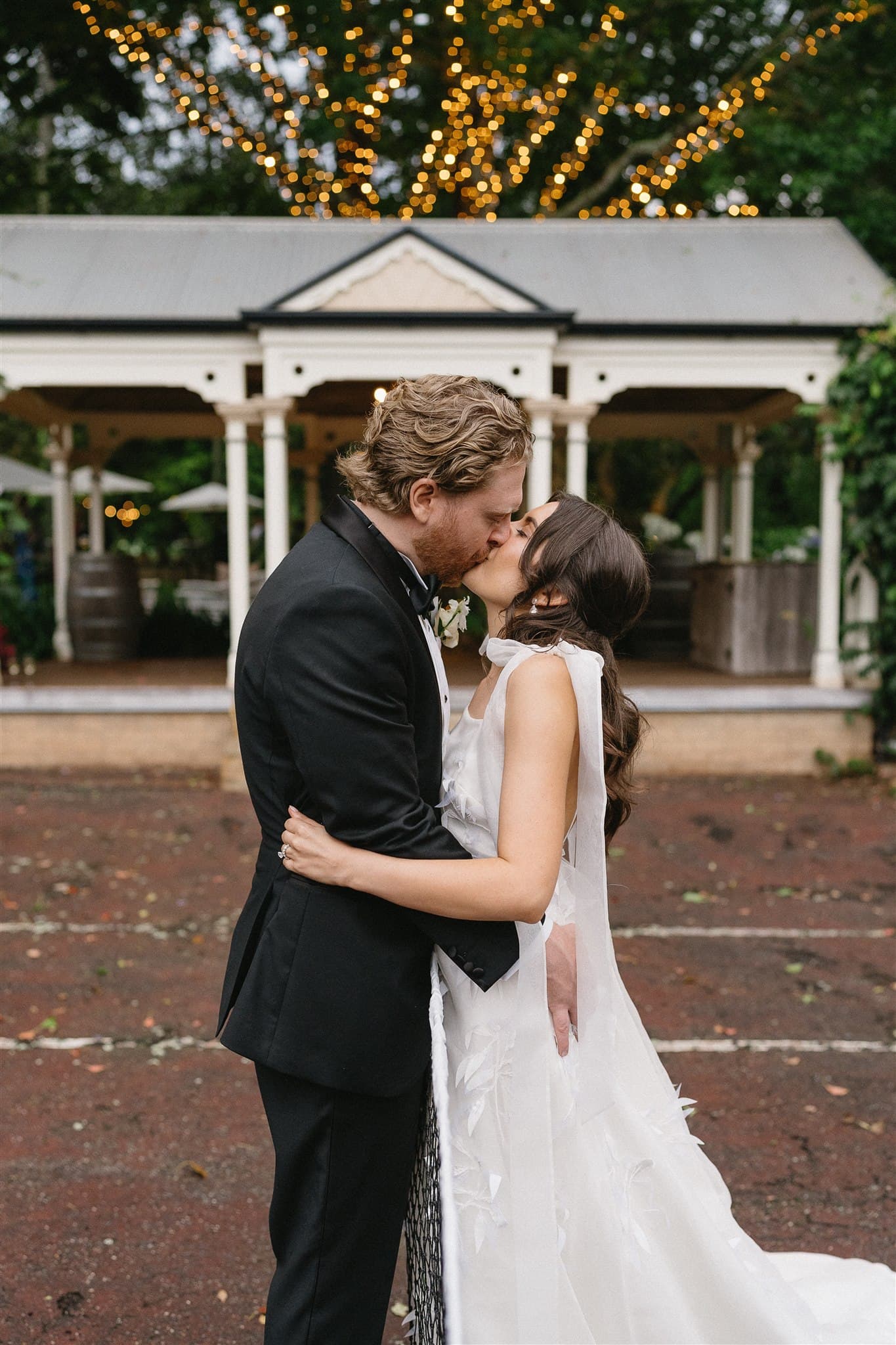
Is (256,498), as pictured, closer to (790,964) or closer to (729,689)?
(729,689)

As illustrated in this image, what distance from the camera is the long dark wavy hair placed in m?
2.35

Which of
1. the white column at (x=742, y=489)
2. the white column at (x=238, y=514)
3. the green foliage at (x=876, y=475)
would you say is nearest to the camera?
the green foliage at (x=876, y=475)

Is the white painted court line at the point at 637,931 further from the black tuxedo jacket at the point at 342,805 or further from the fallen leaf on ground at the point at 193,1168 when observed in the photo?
the black tuxedo jacket at the point at 342,805

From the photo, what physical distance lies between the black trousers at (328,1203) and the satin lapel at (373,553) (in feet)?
2.58

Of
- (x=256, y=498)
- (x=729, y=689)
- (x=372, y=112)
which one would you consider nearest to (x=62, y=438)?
(x=372, y=112)

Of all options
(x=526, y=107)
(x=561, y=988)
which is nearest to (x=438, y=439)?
(x=561, y=988)

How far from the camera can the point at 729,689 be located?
1054 cm

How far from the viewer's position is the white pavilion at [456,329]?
10.0 meters

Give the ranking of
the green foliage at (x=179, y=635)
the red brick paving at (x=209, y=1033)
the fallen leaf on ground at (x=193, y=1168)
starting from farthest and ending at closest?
the green foliage at (x=179, y=635) → the fallen leaf on ground at (x=193, y=1168) → the red brick paving at (x=209, y=1033)

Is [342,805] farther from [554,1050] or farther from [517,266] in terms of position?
[517,266]

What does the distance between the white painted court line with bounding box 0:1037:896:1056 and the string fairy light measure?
44.2 feet

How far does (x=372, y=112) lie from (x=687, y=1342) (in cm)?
1720

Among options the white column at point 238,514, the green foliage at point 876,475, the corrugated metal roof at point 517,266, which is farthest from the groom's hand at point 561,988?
the corrugated metal roof at point 517,266

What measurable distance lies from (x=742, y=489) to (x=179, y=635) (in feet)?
23.7
